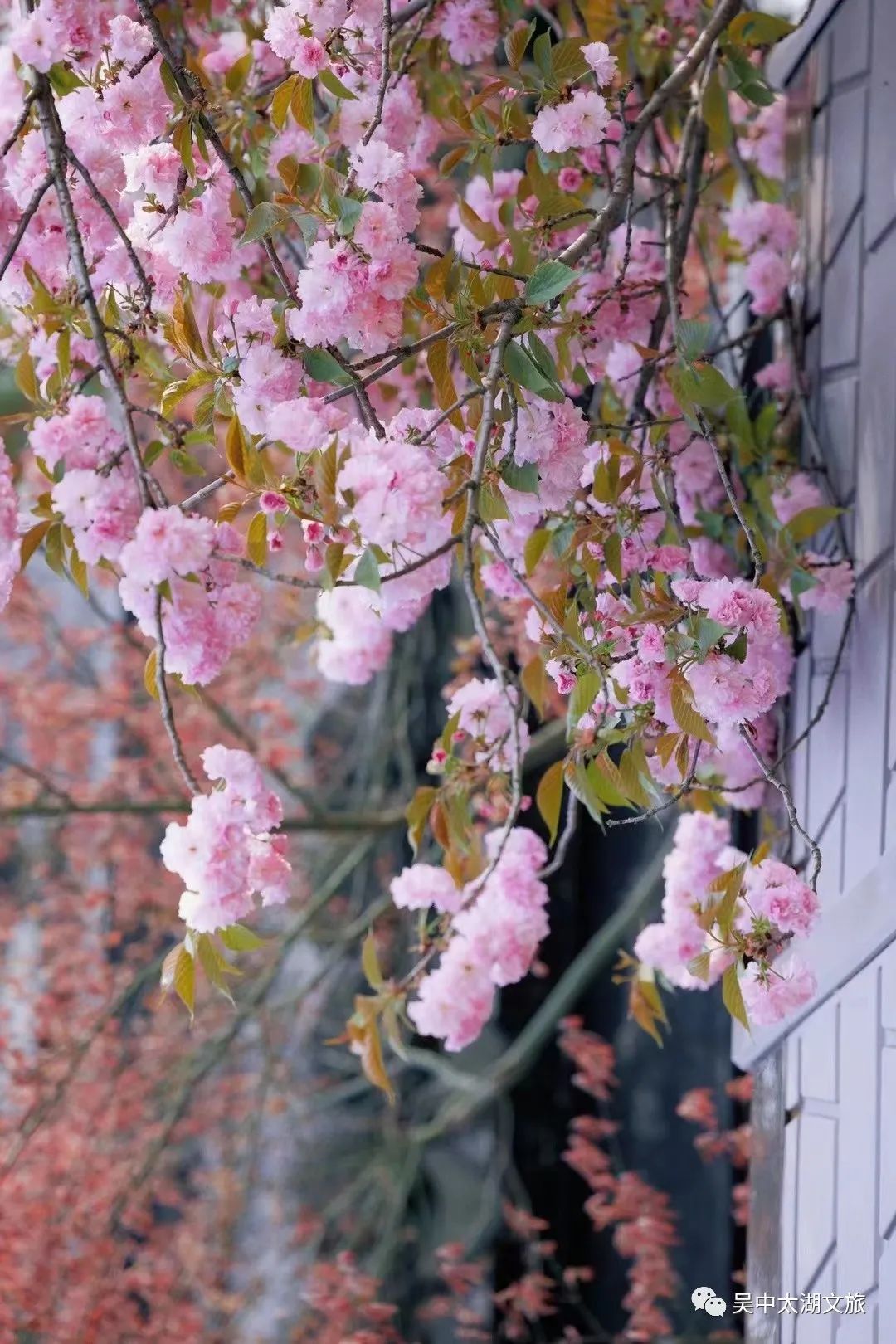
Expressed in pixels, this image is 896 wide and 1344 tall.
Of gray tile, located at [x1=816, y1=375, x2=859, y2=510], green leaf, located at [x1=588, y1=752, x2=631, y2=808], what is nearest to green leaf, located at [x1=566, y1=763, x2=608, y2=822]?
green leaf, located at [x1=588, y1=752, x2=631, y2=808]

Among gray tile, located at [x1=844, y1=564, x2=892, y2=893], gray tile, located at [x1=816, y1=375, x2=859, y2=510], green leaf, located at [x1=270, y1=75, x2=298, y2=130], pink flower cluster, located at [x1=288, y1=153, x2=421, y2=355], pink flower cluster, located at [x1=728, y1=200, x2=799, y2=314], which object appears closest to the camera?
pink flower cluster, located at [x1=288, y1=153, x2=421, y2=355]

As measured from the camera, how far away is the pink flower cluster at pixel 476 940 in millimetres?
1229

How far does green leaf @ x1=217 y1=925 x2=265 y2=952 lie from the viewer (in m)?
0.92

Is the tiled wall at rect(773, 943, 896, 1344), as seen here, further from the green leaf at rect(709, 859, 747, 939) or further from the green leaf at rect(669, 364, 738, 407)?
the green leaf at rect(669, 364, 738, 407)

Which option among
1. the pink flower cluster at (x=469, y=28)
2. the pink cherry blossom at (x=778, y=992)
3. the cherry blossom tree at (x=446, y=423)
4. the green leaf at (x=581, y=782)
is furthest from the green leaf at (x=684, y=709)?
the pink flower cluster at (x=469, y=28)

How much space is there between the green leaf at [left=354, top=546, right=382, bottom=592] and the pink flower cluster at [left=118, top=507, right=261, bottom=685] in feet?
0.32

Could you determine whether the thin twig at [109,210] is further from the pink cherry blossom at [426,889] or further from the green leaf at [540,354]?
the pink cherry blossom at [426,889]

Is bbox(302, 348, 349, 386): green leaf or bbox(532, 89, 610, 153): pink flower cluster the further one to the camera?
bbox(532, 89, 610, 153): pink flower cluster

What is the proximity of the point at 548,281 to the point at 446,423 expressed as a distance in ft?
0.47

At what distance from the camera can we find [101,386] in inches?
39.2

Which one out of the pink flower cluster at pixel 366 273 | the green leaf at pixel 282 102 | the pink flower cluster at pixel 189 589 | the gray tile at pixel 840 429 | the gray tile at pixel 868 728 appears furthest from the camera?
the gray tile at pixel 840 429

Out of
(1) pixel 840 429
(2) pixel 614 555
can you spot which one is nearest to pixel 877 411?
(1) pixel 840 429

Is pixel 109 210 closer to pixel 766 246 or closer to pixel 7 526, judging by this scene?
pixel 7 526

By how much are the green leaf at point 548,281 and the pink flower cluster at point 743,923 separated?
1.57 feet
